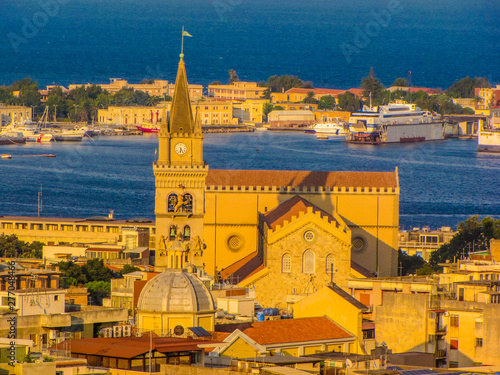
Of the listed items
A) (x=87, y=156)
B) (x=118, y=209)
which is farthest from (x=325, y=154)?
(x=118, y=209)

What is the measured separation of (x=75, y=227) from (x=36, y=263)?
1721 cm

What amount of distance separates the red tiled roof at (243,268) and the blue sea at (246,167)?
94.0 feet

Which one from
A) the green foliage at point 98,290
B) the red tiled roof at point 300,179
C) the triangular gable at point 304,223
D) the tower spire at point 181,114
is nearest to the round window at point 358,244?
the red tiled roof at point 300,179

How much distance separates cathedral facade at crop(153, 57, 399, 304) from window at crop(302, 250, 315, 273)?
3 cm

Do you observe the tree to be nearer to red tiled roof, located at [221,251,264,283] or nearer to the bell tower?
the bell tower

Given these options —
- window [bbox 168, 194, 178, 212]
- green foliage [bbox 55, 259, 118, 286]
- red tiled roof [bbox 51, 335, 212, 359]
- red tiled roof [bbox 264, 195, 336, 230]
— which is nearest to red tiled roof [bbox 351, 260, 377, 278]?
red tiled roof [bbox 264, 195, 336, 230]

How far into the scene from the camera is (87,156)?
144750 millimetres

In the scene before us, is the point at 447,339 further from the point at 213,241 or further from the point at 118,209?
the point at 118,209

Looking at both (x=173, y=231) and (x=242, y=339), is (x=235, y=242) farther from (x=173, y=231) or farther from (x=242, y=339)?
(x=242, y=339)

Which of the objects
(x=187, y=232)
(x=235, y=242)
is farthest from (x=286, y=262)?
(x=235, y=242)

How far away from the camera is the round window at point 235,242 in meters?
55.2

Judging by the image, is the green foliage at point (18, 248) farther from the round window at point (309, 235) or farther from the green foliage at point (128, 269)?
the round window at point (309, 235)

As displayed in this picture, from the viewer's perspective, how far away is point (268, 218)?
52031mm

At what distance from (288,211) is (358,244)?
16.9ft
